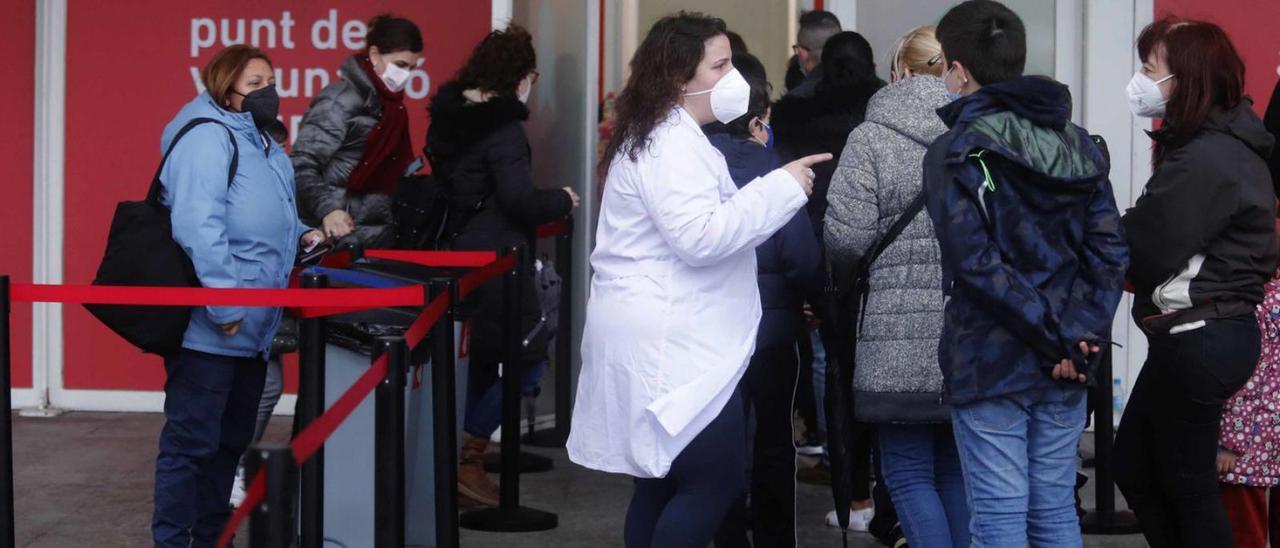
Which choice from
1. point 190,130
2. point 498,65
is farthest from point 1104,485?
point 190,130

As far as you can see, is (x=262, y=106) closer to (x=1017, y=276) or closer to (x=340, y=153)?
(x=340, y=153)

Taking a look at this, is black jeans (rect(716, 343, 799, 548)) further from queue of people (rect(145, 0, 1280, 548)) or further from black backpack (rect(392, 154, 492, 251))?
black backpack (rect(392, 154, 492, 251))

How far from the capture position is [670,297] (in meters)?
4.15

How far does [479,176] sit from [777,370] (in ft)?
5.67

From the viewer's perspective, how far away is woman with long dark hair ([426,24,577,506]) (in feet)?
20.6

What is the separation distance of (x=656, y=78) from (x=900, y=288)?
84 centimetres

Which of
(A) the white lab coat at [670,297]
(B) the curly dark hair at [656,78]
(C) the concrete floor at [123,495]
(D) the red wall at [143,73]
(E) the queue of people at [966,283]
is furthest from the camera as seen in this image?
(D) the red wall at [143,73]

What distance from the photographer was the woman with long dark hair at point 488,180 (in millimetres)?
6289

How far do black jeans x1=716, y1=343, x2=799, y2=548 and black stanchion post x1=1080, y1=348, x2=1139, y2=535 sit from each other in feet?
4.16

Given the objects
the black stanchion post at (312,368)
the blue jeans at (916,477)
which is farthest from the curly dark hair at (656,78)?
the blue jeans at (916,477)

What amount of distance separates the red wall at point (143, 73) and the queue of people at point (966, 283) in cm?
310

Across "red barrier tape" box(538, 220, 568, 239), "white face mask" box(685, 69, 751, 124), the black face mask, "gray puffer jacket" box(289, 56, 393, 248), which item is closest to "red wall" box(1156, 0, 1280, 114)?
"red barrier tape" box(538, 220, 568, 239)

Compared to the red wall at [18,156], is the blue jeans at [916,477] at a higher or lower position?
lower

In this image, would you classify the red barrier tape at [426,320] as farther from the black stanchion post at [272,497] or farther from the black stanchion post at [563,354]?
the black stanchion post at [563,354]
